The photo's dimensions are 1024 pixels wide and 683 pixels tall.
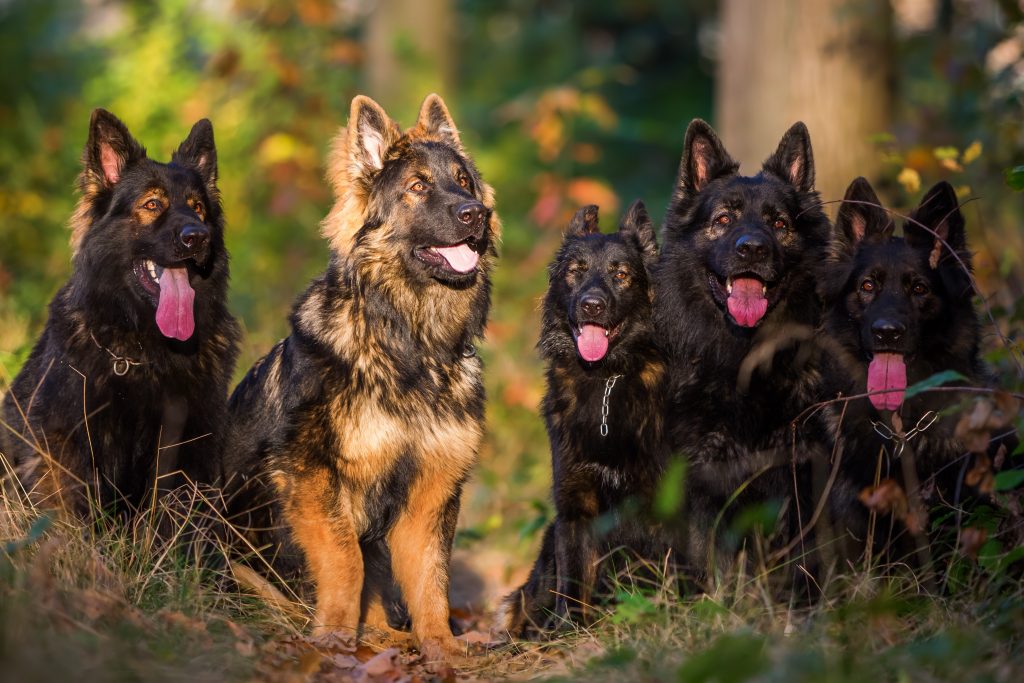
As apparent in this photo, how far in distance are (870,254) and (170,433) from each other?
11.6 ft

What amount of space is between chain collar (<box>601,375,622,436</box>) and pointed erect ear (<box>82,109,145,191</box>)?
2.66 meters

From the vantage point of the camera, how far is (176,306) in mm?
5324

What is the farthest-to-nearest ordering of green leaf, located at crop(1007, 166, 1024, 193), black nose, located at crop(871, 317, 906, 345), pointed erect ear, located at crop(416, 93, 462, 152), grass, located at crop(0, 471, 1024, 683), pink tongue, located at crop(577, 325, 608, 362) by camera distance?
pointed erect ear, located at crop(416, 93, 462, 152)
pink tongue, located at crop(577, 325, 608, 362)
black nose, located at crop(871, 317, 906, 345)
green leaf, located at crop(1007, 166, 1024, 193)
grass, located at crop(0, 471, 1024, 683)

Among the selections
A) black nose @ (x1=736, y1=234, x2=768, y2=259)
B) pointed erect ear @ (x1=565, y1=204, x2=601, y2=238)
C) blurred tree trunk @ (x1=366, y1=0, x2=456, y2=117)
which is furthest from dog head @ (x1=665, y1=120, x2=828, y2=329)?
blurred tree trunk @ (x1=366, y1=0, x2=456, y2=117)

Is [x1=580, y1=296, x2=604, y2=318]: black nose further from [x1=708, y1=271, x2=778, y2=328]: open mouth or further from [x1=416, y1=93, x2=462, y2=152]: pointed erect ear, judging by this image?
[x1=416, y1=93, x2=462, y2=152]: pointed erect ear

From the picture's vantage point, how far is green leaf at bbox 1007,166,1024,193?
443cm

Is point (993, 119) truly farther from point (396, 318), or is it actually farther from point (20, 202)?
point (20, 202)

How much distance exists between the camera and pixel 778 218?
559 centimetres

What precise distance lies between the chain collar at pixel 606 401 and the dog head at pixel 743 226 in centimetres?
63

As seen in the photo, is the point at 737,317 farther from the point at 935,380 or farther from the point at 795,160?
the point at 935,380

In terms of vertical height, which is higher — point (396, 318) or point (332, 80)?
point (332, 80)

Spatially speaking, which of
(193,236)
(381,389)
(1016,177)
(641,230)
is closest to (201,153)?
(193,236)

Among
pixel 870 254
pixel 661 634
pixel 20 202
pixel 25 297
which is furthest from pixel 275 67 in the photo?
pixel 661 634

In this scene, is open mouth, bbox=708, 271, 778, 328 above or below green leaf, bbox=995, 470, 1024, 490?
above
